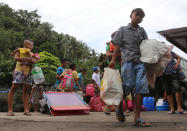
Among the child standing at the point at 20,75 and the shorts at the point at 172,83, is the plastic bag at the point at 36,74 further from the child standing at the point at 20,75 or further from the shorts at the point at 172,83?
the shorts at the point at 172,83

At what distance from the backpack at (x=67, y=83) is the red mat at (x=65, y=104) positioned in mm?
536

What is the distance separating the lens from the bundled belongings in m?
3.46

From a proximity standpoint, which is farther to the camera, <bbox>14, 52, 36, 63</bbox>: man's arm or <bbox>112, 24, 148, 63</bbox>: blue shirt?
<bbox>14, 52, 36, 63</bbox>: man's arm

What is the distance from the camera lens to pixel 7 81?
122ft

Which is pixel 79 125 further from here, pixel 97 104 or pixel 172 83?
pixel 97 104

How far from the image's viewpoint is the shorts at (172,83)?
223 inches

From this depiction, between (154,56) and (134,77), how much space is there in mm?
436

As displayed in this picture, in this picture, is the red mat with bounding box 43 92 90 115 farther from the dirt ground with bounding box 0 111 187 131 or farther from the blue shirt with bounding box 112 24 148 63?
the blue shirt with bounding box 112 24 148 63

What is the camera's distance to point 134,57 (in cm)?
353

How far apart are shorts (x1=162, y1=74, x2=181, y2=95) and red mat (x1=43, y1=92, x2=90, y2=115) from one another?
207 cm

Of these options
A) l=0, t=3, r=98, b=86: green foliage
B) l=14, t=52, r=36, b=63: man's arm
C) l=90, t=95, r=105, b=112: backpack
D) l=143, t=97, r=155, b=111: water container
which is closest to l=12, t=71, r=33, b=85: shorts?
l=14, t=52, r=36, b=63: man's arm

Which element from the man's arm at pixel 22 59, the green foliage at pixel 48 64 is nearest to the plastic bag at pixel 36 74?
the man's arm at pixel 22 59

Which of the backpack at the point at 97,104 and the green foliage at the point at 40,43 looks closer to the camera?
the backpack at the point at 97,104

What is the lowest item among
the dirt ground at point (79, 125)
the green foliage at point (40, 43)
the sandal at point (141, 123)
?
the dirt ground at point (79, 125)
